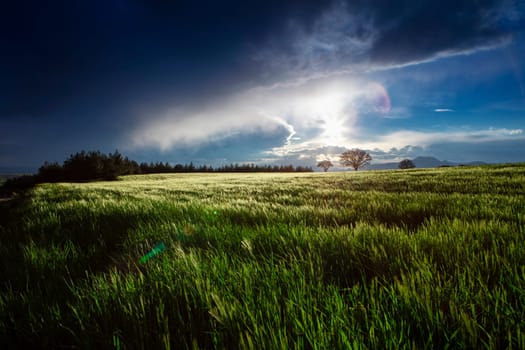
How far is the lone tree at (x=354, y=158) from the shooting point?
108750 millimetres

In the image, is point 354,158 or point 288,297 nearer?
point 288,297

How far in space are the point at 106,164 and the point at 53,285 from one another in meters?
78.6

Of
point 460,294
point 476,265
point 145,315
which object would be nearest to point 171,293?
point 145,315

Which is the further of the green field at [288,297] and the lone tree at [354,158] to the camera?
the lone tree at [354,158]

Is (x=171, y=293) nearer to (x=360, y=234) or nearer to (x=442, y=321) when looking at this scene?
(x=442, y=321)

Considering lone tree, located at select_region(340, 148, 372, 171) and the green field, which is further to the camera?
lone tree, located at select_region(340, 148, 372, 171)

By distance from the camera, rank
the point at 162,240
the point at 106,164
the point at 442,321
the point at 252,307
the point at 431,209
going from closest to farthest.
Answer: the point at 442,321 → the point at 252,307 → the point at 162,240 → the point at 431,209 → the point at 106,164

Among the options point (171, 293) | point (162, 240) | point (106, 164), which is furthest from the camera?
point (106, 164)

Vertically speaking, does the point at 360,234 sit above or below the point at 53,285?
above

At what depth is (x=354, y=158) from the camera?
110m

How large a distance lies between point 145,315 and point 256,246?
39.8 inches

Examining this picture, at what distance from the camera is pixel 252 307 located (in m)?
0.96

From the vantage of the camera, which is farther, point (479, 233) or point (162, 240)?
point (162, 240)

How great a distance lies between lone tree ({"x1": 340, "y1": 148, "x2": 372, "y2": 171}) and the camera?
4281 inches
